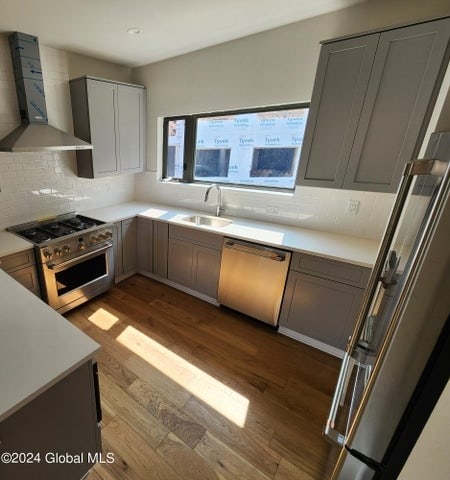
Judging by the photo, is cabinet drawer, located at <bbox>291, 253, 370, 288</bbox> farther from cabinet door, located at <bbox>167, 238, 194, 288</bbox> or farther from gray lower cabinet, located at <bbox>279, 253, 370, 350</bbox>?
cabinet door, located at <bbox>167, 238, 194, 288</bbox>

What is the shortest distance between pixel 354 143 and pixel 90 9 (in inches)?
83.6

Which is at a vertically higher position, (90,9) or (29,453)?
(90,9)

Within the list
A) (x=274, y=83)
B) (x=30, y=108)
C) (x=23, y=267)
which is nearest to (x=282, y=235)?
(x=274, y=83)

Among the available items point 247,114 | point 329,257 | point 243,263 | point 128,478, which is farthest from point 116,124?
point 128,478

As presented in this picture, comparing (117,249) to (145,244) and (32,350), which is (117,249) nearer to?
(145,244)

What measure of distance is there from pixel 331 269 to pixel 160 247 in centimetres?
189

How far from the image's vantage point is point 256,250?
2236 mm

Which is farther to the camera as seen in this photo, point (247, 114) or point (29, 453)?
point (247, 114)

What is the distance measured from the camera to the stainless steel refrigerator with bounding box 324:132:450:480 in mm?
521

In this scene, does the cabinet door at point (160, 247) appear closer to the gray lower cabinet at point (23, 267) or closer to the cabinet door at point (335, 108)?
the gray lower cabinet at point (23, 267)

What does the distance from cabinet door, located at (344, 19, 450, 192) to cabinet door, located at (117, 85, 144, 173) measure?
250 cm

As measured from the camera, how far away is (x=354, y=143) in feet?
5.90

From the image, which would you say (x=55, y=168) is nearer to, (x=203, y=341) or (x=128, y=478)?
(x=203, y=341)

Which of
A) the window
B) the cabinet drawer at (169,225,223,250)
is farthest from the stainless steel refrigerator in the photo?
the window
